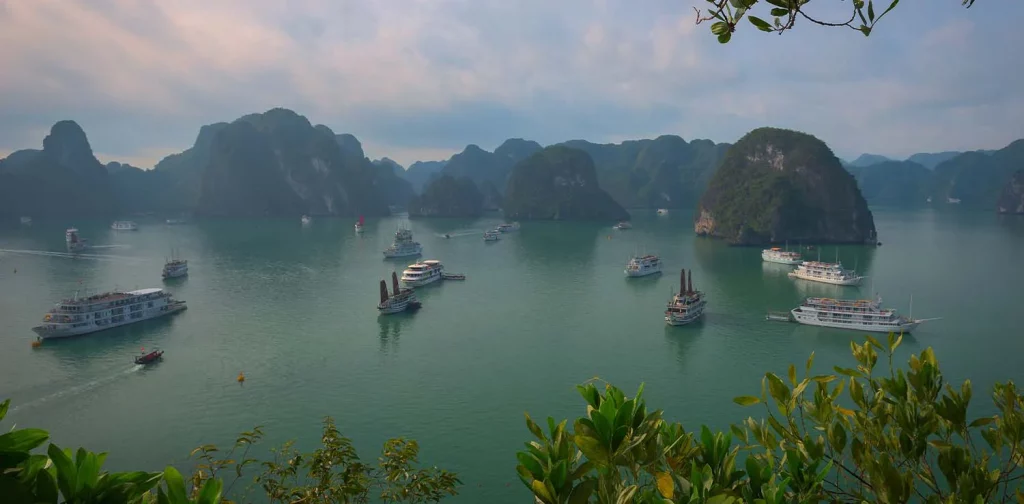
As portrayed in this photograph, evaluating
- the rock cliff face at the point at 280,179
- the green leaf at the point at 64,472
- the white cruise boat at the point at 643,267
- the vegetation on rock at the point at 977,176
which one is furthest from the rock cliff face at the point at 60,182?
→ the vegetation on rock at the point at 977,176

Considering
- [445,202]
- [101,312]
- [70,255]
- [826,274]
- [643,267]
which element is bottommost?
[826,274]

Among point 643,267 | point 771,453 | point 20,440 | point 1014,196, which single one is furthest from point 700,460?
point 1014,196

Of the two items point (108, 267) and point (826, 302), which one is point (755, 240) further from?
point (108, 267)

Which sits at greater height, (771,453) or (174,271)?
(771,453)

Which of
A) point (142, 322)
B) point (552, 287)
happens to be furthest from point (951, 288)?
point (142, 322)

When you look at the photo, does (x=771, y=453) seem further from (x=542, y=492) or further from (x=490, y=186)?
(x=490, y=186)

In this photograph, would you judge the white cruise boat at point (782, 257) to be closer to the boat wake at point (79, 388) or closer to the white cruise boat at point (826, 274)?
the white cruise boat at point (826, 274)
